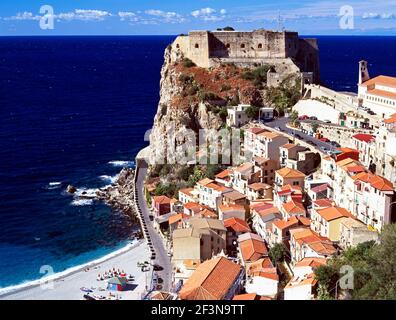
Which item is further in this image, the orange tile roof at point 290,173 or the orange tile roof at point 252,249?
the orange tile roof at point 290,173

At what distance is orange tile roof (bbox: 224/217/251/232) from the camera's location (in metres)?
41.6

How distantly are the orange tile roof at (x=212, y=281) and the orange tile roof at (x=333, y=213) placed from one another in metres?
8.02

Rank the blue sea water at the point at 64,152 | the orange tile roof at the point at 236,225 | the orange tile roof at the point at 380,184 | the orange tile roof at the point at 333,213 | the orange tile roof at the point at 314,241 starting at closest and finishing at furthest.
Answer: the orange tile roof at the point at 314,241
the orange tile roof at the point at 380,184
the orange tile roof at the point at 333,213
the orange tile roof at the point at 236,225
the blue sea water at the point at 64,152

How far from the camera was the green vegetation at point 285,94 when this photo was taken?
60.8 meters

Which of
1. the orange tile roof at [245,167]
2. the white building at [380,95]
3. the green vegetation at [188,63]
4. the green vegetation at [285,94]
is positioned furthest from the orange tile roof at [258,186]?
the green vegetation at [188,63]

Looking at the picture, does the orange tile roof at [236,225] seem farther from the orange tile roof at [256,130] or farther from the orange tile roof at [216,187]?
the orange tile roof at [256,130]

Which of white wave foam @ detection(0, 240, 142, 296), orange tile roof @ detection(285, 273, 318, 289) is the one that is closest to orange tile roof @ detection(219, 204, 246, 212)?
white wave foam @ detection(0, 240, 142, 296)

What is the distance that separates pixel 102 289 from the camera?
38000 mm

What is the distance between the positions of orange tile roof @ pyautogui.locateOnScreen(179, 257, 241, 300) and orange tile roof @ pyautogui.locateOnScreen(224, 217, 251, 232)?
757cm

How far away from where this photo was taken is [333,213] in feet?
123

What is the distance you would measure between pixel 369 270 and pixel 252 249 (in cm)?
1184

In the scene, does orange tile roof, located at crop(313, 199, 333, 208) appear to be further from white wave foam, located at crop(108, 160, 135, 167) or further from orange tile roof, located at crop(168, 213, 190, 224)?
white wave foam, located at crop(108, 160, 135, 167)
